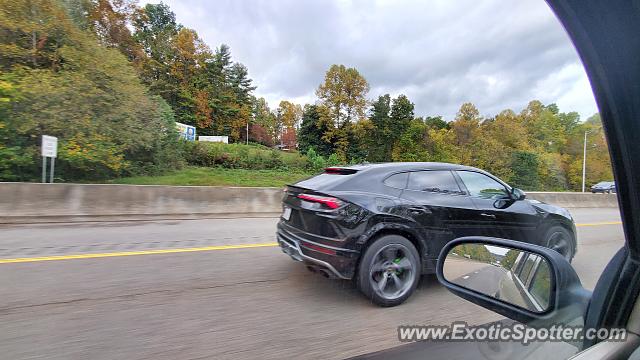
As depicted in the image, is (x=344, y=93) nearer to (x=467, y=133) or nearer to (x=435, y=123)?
(x=435, y=123)

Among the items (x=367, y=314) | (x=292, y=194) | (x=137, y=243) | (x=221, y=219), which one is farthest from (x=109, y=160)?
(x=367, y=314)

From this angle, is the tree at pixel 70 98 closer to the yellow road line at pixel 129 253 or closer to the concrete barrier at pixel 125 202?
the concrete barrier at pixel 125 202

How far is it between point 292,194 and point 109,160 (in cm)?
1480

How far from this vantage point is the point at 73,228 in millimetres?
8188

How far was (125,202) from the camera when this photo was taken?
10.1 meters

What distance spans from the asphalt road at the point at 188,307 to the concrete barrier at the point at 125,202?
3.15 meters

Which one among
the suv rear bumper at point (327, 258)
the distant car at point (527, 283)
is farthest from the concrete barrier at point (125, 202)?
the distant car at point (527, 283)

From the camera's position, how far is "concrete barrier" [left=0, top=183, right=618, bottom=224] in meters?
8.98

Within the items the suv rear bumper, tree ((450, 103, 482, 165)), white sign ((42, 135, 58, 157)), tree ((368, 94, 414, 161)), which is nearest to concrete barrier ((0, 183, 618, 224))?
white sign ((42, 135, 58, 157))

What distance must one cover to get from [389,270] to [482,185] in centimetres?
194

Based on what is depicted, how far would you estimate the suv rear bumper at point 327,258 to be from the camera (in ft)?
12.8

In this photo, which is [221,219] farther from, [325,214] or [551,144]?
[551,144]

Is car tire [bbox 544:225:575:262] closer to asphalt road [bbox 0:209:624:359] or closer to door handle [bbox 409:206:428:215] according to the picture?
asphalt road [bbox 0:209:624:359]

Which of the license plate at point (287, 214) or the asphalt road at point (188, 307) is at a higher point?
the license plate at point (287, 214)
